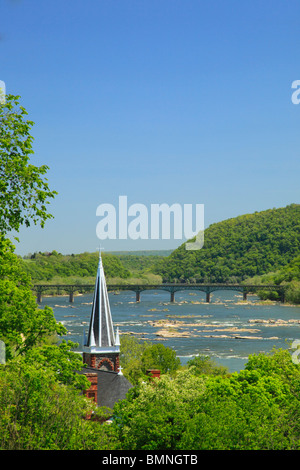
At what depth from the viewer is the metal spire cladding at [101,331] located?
3262 cm

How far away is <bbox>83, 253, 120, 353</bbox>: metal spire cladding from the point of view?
107ft

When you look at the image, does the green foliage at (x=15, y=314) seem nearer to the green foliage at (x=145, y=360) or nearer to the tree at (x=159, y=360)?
the green foliage at (x=145, y=360)

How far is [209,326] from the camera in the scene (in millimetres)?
86562

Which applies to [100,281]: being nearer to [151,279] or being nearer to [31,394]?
[31,394]

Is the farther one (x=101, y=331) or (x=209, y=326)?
(x=209, y=326)

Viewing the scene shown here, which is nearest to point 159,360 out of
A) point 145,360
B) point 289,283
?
point 145,360

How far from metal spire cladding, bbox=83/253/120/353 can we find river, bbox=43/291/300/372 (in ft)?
66.1

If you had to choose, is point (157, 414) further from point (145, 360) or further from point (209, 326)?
point (209, 326)

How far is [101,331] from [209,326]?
5469 centimetres

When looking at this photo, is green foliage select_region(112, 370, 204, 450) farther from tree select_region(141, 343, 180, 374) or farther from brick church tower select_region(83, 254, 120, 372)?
tree select_region(141, 343, 180, 374)

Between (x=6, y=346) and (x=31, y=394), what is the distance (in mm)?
4174

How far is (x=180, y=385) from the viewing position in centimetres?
1983

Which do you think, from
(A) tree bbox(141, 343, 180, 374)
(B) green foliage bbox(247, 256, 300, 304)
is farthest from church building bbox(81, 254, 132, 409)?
(B) green foliage bbox(247, 256, 300, 304)
